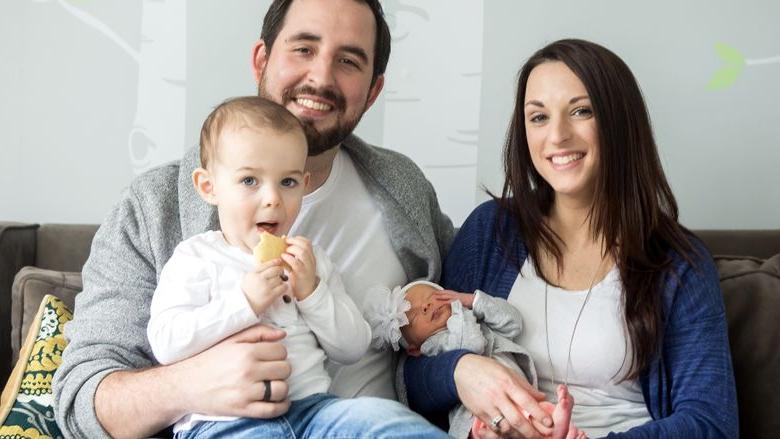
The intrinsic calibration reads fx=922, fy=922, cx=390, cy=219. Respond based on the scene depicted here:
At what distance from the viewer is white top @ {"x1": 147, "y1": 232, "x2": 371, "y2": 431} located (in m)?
1.67

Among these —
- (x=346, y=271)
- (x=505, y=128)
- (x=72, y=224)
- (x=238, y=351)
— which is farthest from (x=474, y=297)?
(x=72, y=224)

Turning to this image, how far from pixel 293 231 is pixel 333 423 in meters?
0.65

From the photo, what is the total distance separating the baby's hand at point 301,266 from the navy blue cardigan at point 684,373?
1.51ft

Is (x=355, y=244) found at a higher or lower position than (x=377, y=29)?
lower

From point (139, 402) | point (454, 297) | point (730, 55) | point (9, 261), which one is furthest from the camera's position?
point (730, 55)

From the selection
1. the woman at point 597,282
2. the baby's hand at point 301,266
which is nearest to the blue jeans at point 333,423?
the baby's hand at point 301,266

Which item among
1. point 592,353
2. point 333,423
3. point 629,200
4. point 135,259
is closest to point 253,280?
point 333,423

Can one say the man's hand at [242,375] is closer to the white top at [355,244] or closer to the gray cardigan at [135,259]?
the gray cardigan at [135,259]

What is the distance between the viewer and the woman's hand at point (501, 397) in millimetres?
1849

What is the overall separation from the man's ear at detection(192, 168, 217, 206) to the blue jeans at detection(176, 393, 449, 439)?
434 mm

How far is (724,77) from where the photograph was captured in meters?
2.79

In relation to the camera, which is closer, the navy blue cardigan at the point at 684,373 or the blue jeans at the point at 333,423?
the blue jeans at the point at 333,423

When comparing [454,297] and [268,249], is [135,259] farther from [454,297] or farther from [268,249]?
[454,297]

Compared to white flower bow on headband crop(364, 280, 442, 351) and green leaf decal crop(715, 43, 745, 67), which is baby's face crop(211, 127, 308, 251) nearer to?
white flower bow on headband crop(364, 280, 442, 351)
